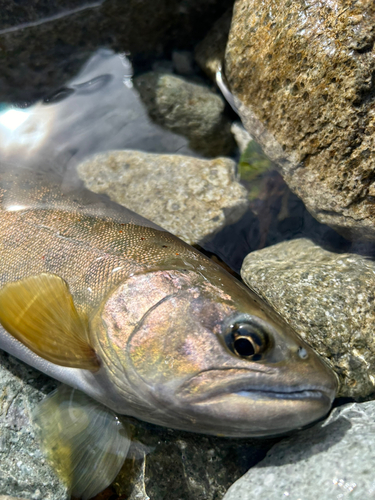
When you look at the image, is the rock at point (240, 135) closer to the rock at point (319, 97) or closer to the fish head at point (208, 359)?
the rock at point (319, 97)

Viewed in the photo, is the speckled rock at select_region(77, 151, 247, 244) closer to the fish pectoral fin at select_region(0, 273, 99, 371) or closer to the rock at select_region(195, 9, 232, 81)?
the rock at select_region(195, 9, 232, 81)

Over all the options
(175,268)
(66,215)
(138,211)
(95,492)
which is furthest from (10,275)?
(95,492)

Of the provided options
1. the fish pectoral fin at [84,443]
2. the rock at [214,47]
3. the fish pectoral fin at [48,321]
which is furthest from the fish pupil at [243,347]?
the rock at [214,47]

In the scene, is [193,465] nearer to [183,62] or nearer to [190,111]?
[190,111]

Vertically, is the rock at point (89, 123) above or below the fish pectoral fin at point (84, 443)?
above

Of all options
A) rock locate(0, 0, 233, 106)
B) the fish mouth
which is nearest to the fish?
the fish mouth

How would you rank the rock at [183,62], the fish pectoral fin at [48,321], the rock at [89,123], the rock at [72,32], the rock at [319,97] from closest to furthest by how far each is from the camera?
the fish pectoral fin at [48,321] → the rock at [319,97] → the rock at [72,32] → the rock at [89,123] → the rock at [183,62]

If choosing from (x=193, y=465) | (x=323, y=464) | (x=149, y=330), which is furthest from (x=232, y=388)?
(x=193, y=465)

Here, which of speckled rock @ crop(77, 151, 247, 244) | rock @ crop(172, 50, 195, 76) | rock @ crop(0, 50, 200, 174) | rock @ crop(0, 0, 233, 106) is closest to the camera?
speckled rock @ crop(77, 151, 247, 244)
